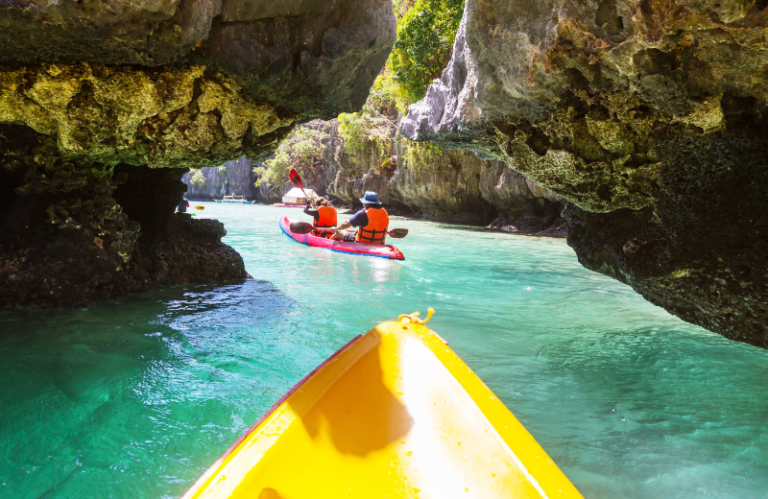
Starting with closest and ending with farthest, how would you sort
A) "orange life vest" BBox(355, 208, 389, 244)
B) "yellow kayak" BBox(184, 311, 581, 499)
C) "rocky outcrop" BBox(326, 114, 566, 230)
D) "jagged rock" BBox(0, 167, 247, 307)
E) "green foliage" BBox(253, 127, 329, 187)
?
"yellow kayak" BBox(184, 311, 581, 499)
"jagged rock" BBox(0, 167, 247, 307)
"orange life vest" BBox(355, 208, 389, 244)
"rocky outcrop" BBox(326, 114, 566, 230)
"green foliage" BBox(253, 127, 329, 187)

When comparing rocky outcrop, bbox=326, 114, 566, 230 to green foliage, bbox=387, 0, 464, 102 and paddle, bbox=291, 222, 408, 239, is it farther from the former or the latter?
paddle, bbox=291, 222, 408, 239

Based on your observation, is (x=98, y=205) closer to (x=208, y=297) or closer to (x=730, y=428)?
(x=208, y=297)

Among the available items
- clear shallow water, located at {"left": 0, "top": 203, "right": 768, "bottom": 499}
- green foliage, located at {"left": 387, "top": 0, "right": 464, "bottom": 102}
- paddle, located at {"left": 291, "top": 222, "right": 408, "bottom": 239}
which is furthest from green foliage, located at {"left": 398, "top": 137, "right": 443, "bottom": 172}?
clear shallow water, located at {"left": 0, "top": 203, "right": 768, "bottom": 499}

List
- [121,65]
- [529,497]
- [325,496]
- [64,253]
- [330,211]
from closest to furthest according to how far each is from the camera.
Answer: [529,497] < [325,496] < [121,65] < [64,253] < [330,211]

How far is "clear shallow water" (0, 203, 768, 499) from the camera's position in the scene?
204 cm

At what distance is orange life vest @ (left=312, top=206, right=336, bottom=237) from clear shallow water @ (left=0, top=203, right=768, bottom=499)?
3945 mm

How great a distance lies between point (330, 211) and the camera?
10.1 m

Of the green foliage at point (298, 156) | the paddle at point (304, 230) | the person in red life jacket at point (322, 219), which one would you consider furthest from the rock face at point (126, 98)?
the green foliage at point (298, 156)

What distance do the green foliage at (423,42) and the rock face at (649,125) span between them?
35.9 feet

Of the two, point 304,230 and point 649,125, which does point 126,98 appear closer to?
point 649,125

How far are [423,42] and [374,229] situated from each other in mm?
8161

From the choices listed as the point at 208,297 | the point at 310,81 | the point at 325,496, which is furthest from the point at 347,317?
the point at 325,496

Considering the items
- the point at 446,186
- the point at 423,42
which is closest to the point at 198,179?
the point at 446,186

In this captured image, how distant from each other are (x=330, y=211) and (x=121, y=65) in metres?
7.16
